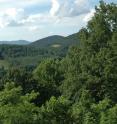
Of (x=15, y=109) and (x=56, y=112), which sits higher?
(x=15, y=109)

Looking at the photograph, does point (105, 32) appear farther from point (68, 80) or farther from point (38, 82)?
point (38, 82)

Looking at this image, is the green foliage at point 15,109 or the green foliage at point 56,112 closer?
the green foliage at point 15,109

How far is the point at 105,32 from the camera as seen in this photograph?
59.8 m

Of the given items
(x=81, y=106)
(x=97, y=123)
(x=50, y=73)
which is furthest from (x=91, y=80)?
(x=50, y=73)

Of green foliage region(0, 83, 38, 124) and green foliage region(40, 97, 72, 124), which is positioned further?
green foliage region(40, 97, 72, 124)

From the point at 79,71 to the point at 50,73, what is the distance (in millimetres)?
44965

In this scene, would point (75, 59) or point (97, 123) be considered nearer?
point (97, 123)

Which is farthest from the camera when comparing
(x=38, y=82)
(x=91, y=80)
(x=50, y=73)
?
(x=50, y=73)

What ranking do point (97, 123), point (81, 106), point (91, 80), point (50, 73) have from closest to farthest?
point (97, 123)
point (81, 106)
point (91, 80)
point (50, 73)

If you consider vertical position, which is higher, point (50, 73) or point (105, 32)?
point (105, 32)

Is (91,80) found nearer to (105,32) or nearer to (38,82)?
(105,32)

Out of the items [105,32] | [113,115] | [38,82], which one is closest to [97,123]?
[113,115]

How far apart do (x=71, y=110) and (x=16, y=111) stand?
610 cm

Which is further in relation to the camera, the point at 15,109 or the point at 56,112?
the point at 56,112
